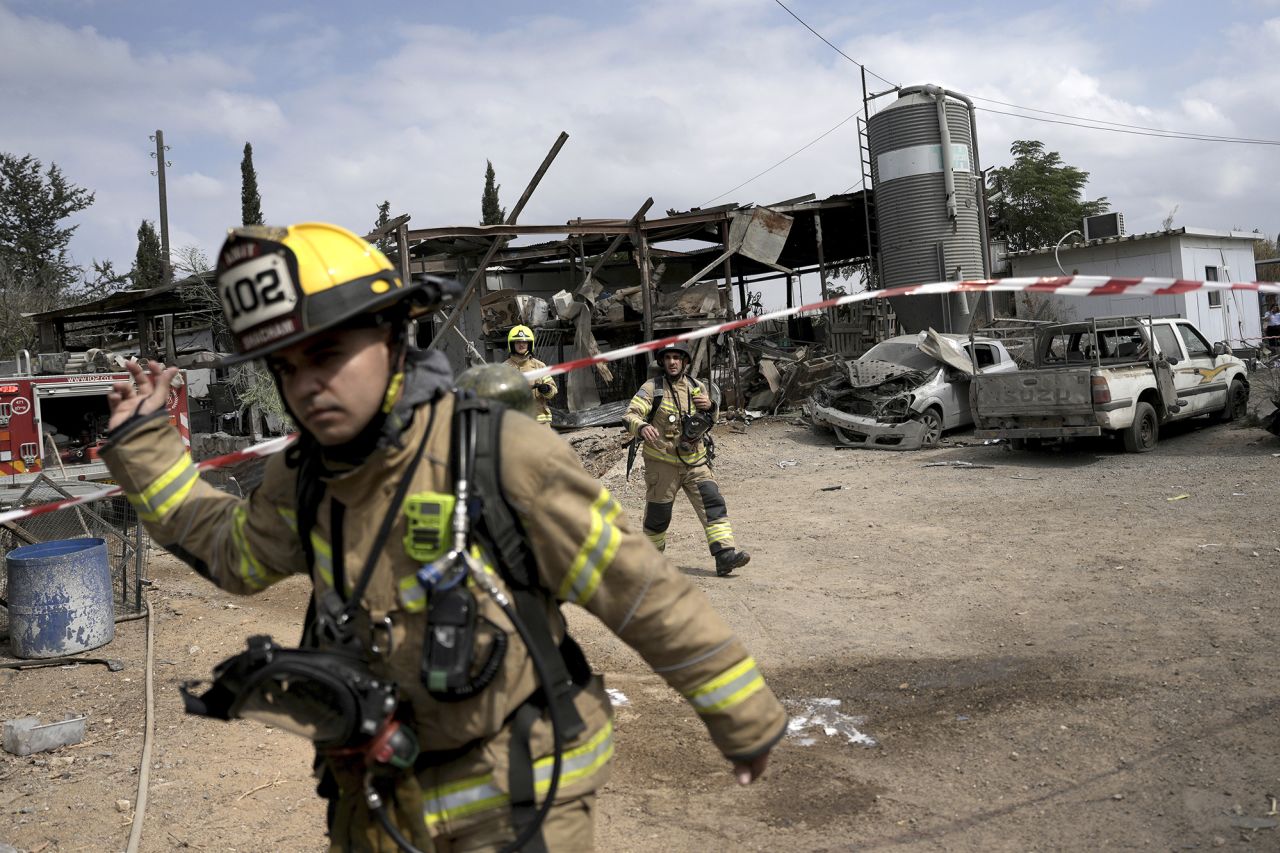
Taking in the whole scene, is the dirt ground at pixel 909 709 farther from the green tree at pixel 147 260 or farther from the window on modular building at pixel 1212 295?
the green tree at pixel 147 260

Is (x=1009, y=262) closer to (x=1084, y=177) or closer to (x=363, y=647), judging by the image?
(x=1084, y=177)

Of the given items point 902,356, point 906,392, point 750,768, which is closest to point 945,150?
point 902,356

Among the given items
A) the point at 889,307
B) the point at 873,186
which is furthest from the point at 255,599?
the point at 873,186

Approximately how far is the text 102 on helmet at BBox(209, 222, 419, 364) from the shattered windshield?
49.9 feet

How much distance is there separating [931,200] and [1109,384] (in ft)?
32.7

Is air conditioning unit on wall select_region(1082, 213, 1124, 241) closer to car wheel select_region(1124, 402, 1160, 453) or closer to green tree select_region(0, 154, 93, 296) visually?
car wheel select_region(1124, 402, 1160, 453)

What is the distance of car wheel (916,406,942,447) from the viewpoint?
15.4 m

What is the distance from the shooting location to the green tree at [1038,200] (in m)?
30.1

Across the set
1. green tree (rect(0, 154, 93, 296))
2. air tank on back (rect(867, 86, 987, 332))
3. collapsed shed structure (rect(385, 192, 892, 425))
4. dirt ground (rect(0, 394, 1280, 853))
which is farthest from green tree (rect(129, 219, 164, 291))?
dirt ground (rect(0, 394, 1280, 853))

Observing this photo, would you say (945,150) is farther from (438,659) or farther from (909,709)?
(438,659)

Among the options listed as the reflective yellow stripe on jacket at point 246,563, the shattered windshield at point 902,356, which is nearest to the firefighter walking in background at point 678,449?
Result: the reflective yellow stripe on jacket at point 246,563

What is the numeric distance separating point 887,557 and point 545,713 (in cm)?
706

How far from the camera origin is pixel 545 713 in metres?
1.86

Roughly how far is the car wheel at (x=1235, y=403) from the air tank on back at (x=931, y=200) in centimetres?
669
